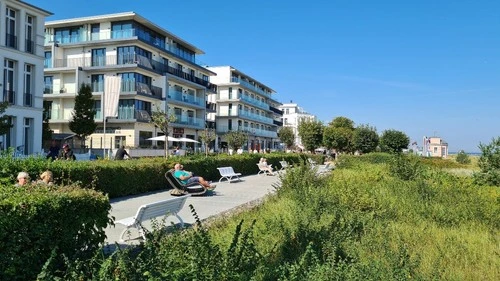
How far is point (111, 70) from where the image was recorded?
143ft

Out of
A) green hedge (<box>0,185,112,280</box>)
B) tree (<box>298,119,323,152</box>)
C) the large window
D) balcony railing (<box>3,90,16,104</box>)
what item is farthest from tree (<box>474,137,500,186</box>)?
tree (<box>298,119,323,152</box>)

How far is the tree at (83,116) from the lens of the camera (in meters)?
36.8

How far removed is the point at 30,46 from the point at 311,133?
39480mm

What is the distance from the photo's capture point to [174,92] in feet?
162

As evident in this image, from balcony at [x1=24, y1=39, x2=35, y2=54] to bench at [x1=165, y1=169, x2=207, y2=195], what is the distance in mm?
21728

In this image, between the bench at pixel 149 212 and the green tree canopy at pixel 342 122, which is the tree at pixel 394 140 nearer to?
the green tree canopy at pixel 342 122

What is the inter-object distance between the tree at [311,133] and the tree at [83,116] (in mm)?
31978

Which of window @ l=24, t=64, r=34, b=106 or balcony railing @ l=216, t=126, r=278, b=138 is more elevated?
window @ l=24, t=64, r=34, b=106

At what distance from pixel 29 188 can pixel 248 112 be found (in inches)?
2803

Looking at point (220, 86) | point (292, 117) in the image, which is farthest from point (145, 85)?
point (292, 117)

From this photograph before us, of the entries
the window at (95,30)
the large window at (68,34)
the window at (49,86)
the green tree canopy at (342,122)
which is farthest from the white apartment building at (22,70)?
the green tree canopy at (342,122)

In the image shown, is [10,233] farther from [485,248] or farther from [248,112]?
[248,112]

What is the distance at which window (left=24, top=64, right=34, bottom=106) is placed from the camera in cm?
2945

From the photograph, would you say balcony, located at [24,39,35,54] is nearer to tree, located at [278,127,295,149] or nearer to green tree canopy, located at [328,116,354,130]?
green tree canopy, located at [328,116,354,130]
